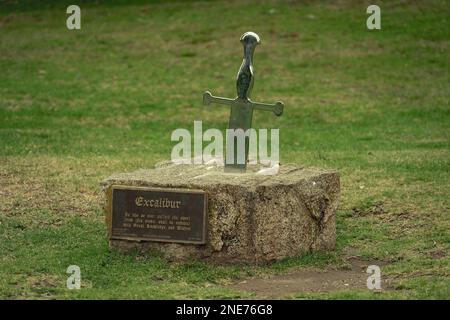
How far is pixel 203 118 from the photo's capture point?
56.4ft

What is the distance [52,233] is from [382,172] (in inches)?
173

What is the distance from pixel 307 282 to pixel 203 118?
830 cm

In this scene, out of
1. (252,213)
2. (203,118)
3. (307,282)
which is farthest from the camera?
(203,118)

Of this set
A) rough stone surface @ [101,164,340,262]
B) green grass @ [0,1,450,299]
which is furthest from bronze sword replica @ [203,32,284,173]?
green grass @ [0,1,450,299]

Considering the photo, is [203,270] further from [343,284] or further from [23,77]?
[23,77]

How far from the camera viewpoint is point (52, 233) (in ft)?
34.9

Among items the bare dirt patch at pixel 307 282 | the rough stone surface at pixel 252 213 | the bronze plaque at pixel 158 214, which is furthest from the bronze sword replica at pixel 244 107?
the bare dirt patch at pixel 307 282

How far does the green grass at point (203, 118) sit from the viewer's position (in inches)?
375

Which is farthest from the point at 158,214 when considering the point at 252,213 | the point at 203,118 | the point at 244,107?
the point at 203,118

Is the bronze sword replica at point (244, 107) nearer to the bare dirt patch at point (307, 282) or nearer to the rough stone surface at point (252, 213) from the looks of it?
the rough stone surface at point (252, 213)

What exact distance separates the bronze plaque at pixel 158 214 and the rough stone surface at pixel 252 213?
2.7 inches

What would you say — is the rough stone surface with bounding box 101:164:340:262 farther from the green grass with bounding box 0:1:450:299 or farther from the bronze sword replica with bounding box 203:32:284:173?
the bronze sword replica with bounding box 203:32:284:173

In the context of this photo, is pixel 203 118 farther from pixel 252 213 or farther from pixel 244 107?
pixel 252 213

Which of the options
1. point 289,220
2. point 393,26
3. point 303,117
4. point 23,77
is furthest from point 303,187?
point 393,26
